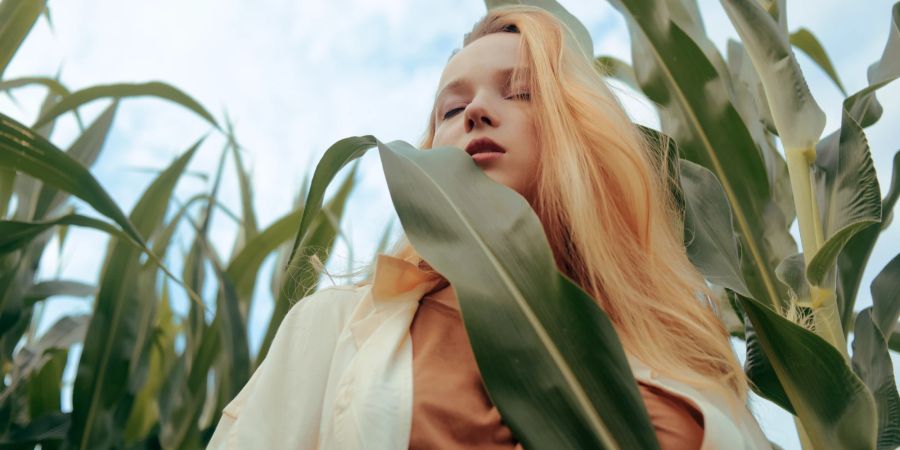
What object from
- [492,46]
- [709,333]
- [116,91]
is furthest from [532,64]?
[116,91]

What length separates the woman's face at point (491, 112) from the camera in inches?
24.8

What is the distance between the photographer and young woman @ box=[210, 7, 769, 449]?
1.67ft

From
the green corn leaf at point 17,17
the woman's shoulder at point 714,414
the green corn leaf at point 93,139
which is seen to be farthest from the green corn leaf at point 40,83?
the woman's shoulder at point 714,414

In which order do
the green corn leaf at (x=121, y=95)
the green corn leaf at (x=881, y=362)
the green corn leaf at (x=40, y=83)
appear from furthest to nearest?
the green corn leaf at (x=40, y=83)
the green corn leaf at (x=121, y=95)
the green corn leaf at (x=881, y=362)

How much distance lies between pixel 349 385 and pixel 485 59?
0.32 m

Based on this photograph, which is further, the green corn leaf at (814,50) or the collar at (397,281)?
the green corn leaf at (814,50)

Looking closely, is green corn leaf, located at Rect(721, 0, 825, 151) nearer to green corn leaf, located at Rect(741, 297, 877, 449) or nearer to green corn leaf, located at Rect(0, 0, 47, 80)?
green corn leaf, located at Rect(741, 297, 877, 449)

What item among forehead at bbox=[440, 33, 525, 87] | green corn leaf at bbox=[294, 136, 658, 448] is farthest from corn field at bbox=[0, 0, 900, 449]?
forehead at bbox=[440, 33, 525, 87]

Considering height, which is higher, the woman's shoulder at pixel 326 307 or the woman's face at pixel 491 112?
the woman's face at pixel 491 112

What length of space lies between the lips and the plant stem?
0.24 meters

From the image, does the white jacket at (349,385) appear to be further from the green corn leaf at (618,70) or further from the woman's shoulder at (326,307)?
the green corn leaf at (618,70)

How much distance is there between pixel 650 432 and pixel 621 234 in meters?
0.26

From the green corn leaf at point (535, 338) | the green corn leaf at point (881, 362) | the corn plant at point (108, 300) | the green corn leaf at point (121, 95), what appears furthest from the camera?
the green corn leaf at point (121, 95)

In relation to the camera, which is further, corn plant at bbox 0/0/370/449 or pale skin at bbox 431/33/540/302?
corn plant at bbox 0/0/370/449
